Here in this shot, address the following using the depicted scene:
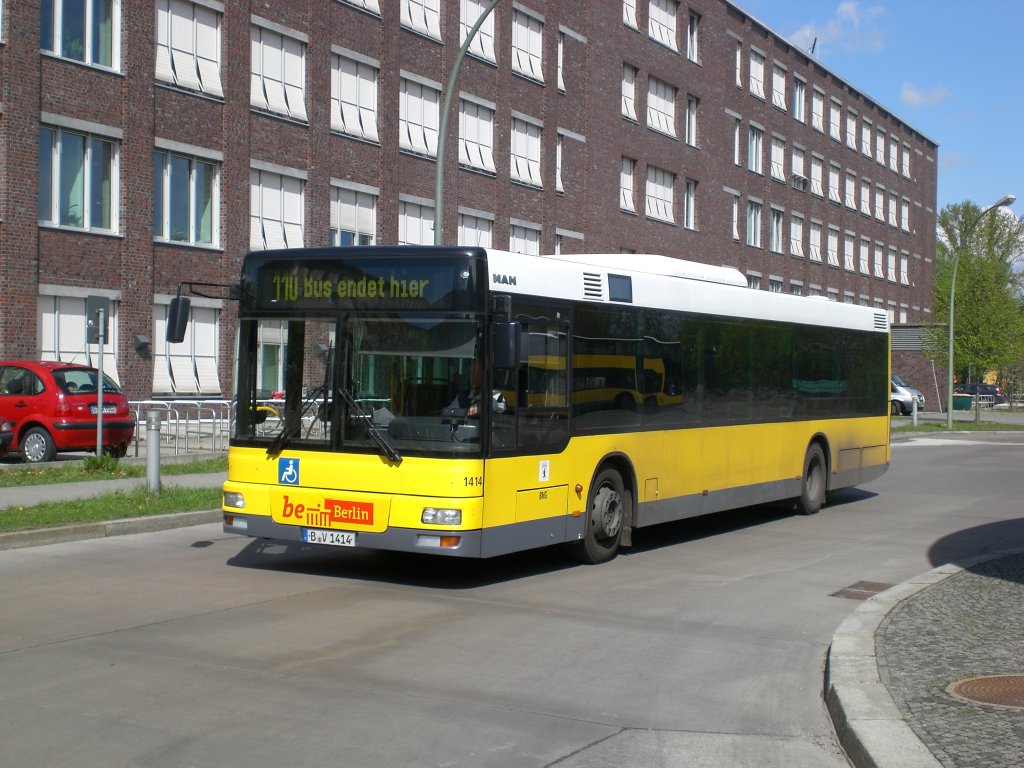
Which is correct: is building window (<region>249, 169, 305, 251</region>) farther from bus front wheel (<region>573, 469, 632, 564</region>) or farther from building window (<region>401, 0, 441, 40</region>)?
bus front wheel (<region>573, 469, 632, 564</region>)

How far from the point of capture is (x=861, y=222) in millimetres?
70250

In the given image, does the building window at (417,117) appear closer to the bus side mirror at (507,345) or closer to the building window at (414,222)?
the building window at (414,222)

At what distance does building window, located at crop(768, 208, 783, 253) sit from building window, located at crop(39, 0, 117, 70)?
37.0m

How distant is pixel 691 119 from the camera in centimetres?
5075

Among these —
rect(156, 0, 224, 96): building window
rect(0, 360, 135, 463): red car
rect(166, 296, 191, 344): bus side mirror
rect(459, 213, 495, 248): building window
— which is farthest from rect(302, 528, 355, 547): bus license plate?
rect(459, 213, 495, 248): building window

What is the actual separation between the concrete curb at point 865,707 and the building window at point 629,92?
38873 millimetres

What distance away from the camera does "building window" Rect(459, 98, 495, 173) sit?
37594 millimetres

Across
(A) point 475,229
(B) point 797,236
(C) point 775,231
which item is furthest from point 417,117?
(B) point 797,236

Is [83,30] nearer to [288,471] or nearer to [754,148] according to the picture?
[288,471]

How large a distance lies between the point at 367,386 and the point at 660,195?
39.5 meters

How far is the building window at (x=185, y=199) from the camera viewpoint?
28891mm

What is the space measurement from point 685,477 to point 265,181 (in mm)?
20480

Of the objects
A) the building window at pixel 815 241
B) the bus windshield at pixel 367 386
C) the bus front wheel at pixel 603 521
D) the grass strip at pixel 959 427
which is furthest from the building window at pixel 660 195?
the bus windshield at pixel 367 386

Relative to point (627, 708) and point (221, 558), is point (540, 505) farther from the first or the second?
point (627, 708)
